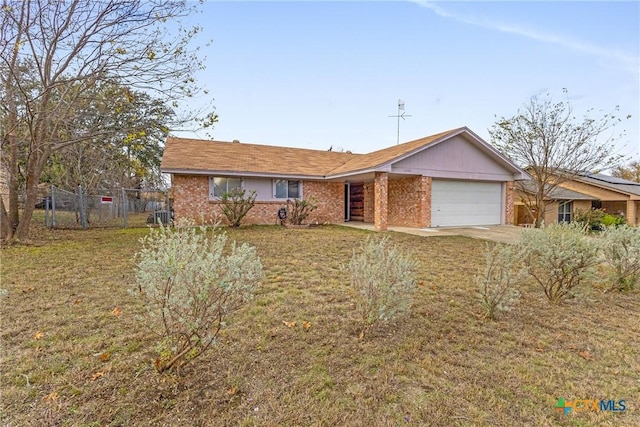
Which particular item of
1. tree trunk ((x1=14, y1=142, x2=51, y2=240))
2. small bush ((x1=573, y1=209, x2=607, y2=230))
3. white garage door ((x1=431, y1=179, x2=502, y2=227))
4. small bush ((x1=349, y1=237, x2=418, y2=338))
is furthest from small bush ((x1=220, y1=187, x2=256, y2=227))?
small bush ((x1=573, y1=209, x2=607, y2=230))

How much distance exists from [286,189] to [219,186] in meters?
2.92

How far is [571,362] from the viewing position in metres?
2.88

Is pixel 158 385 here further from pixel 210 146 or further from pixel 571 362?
pixel 210 146

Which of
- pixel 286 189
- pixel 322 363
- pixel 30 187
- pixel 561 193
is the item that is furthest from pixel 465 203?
pixel 30 187

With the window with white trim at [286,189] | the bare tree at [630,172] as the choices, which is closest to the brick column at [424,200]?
the window with white trim at [286,189]

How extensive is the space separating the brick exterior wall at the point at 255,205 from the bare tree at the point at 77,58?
402cm

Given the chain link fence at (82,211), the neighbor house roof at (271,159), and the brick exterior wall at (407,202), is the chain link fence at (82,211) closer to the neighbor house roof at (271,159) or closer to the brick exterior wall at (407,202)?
the neighbor house roof at (271,159)

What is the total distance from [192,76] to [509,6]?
29.2 ft

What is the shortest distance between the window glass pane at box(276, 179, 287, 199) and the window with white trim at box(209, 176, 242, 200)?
1.67 m

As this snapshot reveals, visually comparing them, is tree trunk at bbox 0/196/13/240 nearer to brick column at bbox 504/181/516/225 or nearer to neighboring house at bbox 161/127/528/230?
neighboring house at bbox 161/127/528/230

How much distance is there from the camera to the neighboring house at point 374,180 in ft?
41.9

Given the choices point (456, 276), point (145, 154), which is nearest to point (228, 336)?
point (456, 276)

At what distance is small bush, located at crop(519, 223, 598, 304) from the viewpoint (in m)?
4.05

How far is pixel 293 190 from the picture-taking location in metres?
14.8
